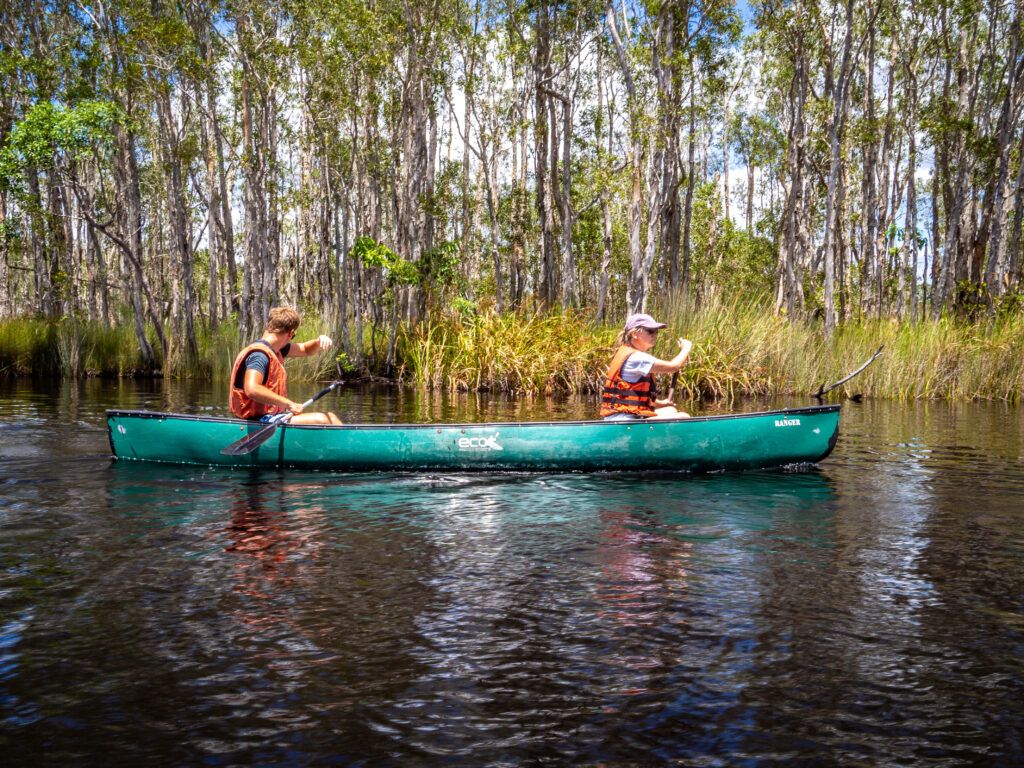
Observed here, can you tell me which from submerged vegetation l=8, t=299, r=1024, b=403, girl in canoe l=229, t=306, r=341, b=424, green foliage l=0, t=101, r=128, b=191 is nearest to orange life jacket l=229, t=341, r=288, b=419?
girl in canoe l=229, t=306, r=341, b=424

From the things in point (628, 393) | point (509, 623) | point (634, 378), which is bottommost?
point (509, 623)

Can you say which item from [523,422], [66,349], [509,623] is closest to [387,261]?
[66,349]

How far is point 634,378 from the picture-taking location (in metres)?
7.87

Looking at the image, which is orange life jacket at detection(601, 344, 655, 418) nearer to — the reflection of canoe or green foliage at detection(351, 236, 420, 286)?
the reflection of canoe

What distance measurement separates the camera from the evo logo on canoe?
24.9 feet

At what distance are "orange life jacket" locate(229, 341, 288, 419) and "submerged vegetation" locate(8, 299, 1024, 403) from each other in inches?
305

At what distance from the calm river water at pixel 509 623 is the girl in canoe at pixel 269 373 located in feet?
2.35

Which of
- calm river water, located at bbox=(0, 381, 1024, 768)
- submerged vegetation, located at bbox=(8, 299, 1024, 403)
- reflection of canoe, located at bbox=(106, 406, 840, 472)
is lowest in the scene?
calm river water, located at bbox=(0, 381, 1024, 768)

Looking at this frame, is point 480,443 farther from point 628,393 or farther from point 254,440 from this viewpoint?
point 254,440

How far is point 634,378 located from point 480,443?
1528 millimetres

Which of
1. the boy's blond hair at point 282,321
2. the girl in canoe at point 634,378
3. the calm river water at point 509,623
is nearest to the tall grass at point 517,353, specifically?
the girl in canoe at point 634,378

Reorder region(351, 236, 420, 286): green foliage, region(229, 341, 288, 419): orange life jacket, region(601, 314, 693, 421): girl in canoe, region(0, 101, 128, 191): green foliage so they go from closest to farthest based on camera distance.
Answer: region(229, 341, 288, 419): orange life jacket, region(601, 314, 693, 421): girl in canoe, region(351, 236, 420, 286): green foliage, region(0, 101, 128, 191): green foliage

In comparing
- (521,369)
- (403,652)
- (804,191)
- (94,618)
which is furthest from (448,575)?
(804,191)

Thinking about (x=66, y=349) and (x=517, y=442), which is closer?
(x=517, y=442)
